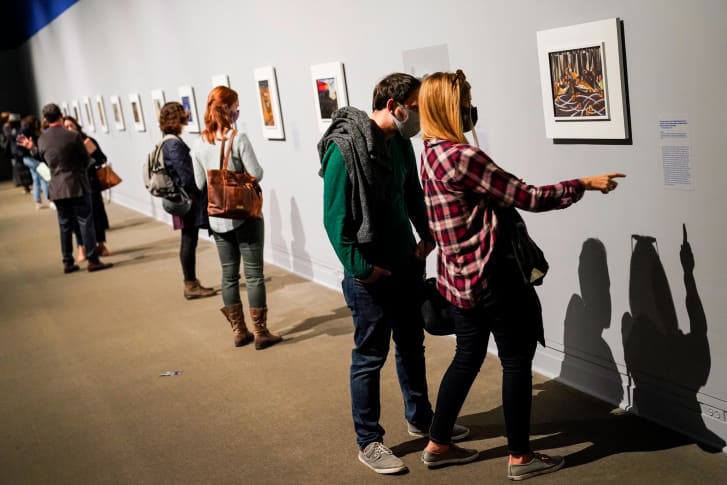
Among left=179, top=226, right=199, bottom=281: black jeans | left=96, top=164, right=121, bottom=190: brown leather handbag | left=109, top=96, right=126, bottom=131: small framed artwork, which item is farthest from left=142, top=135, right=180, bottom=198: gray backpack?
left=109, top=96, right=126, bottom=131: small framed artwork

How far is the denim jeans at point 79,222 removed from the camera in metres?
9.64

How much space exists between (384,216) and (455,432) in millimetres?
1318

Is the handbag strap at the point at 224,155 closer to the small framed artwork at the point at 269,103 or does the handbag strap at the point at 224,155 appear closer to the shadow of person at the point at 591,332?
the small framed artwork at the point at 269,103

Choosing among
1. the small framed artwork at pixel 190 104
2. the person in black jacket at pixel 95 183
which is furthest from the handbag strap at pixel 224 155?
the person in black jacket at pixel 95 183

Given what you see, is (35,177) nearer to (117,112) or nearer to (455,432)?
(117,112)

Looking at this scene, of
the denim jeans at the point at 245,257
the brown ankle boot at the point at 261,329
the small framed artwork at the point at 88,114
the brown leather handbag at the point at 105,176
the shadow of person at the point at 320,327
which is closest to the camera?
the denim jeans at the point at 245,257

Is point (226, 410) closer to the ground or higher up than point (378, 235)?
closer to the ground

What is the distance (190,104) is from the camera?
10.3 m

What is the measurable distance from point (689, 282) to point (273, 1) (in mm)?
5078

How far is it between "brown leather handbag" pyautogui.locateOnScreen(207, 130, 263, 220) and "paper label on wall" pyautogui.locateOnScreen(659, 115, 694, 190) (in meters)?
2.93

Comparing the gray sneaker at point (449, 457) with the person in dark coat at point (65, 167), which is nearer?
the gray sneaker at point (449, 457)

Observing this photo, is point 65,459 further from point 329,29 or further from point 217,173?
point 329,29

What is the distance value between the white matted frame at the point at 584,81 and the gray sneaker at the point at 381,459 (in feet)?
6.22

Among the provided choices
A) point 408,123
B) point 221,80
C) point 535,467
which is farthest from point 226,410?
point 221,80
